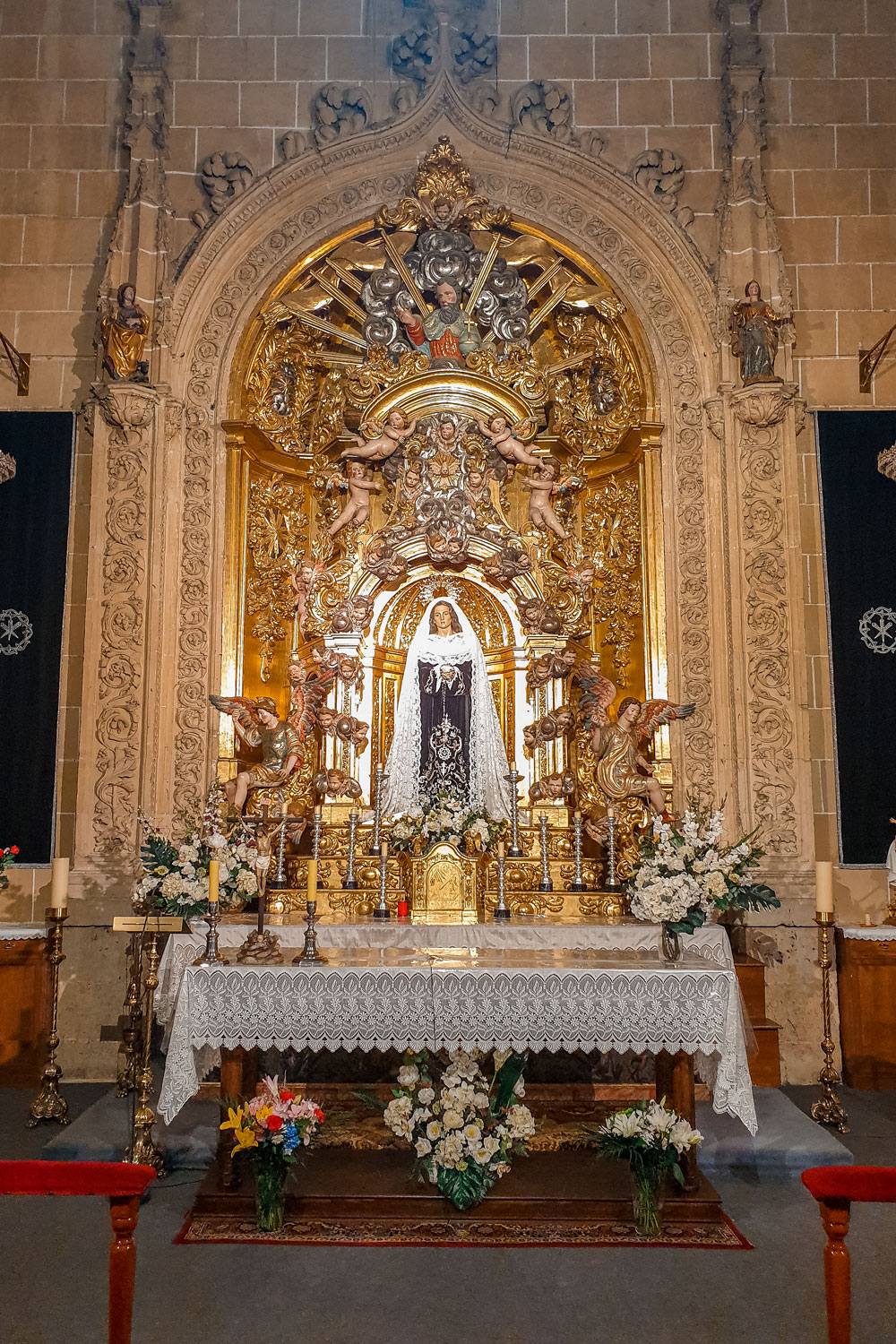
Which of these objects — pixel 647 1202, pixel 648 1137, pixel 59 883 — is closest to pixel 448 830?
pixel 59 883

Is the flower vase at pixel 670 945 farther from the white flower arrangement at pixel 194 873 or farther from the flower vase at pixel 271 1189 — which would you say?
the white flower arrangement at pixel 194 873

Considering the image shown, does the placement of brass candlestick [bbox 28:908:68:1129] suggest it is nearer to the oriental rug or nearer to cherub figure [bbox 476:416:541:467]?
the oriental rug

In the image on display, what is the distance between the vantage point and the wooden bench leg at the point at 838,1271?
3918mm

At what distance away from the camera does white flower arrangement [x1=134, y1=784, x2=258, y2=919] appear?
7.33m

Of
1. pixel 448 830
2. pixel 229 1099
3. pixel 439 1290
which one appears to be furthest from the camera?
pixel 448 830

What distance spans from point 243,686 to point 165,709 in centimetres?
83

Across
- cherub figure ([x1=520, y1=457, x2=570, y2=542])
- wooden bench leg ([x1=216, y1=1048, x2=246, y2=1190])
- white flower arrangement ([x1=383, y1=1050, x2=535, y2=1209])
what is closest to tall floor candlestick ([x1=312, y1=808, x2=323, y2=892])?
wooden bench leg ([x1=216, y1=1048, x2=246, y2=1190])

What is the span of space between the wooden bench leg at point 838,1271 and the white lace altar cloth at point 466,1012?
6.04ft

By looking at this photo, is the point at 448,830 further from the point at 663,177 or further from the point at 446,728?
the point at 663,177

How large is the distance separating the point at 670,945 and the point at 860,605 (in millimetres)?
4874

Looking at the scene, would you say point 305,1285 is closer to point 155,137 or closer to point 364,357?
point 364,357

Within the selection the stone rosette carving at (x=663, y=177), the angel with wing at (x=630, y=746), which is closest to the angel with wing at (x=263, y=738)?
the angel with wing at (x=630, y=746)

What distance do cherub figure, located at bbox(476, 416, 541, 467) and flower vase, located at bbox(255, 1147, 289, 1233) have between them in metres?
7.24

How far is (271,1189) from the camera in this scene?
18.3 ft
